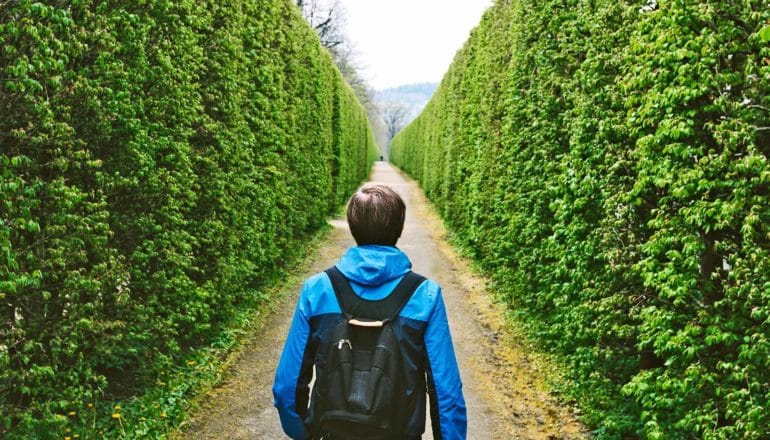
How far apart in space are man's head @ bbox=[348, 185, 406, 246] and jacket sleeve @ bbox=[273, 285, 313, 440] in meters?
0.36

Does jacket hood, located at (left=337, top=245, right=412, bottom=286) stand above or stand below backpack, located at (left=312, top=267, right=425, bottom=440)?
above

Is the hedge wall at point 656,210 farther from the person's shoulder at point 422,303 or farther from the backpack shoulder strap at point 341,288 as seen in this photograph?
the backpack shoulder strap at point 341,288

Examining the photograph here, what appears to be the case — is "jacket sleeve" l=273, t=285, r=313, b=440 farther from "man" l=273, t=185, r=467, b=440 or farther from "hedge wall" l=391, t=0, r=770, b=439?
"hedge wall" l=391, t=0, r=770, b=439

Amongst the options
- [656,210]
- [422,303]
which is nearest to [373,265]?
[422,303]

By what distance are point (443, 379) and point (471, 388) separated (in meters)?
4.03

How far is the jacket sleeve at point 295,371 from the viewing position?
242cm

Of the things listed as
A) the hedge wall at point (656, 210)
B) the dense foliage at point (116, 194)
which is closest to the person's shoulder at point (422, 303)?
the hedge wall at point (656, 210)

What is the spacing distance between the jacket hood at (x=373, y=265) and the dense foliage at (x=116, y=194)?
7.04 feet

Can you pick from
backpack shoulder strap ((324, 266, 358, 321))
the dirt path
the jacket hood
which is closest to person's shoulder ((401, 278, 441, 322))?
the jacket hood

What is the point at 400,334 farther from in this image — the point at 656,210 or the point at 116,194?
the point at 116,194

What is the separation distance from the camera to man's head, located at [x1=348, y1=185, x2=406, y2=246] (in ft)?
7.92

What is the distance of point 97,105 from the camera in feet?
13.3

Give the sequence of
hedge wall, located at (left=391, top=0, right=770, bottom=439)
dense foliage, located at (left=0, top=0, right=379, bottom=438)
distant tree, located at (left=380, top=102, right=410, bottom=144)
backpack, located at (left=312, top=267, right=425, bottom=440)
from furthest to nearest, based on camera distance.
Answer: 1. distant tree, located at (left=380, top=102, right=410, bottom=144)
2. dense foliage, located at (left=0, top=0, right=379, bottom=438)
3. hedge wall, located at (left=391, top=0, right=770, bottom=439)
4. backpack, located at (left=312, top=267, right=425, bottom=440)

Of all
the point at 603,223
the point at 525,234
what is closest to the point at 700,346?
the point at 603,223
